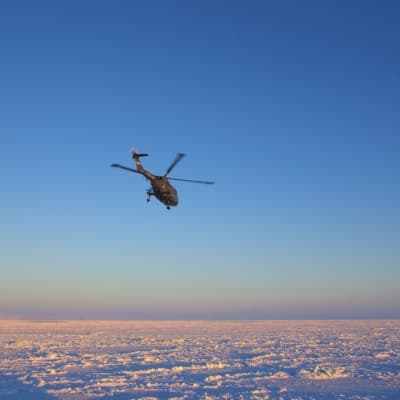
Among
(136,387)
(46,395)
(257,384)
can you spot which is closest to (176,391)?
(136,387)

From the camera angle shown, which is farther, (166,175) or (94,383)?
(94,383)

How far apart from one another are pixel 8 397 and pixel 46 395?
12947 millimetres

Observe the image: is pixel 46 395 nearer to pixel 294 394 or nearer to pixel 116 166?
pixel 294 394

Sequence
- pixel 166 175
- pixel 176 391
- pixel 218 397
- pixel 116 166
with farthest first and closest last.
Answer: pixel 176 391 < pixel 218 397 < pixel 166 175 < pixel 116 166

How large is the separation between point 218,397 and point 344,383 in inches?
2357

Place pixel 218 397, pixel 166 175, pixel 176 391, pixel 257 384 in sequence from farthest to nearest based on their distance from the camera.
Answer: pixel 257 384, pixel 176 391, pixel 218 397, pixel 166 175

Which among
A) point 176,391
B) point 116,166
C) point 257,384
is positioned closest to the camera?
point 116,166

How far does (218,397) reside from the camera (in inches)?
6575

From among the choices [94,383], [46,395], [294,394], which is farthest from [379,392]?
[46,395]

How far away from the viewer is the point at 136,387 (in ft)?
611

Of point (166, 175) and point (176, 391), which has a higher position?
point (166, 175)

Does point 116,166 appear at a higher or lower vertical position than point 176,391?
higher

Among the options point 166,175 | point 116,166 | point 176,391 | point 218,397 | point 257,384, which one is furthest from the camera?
point 257,384

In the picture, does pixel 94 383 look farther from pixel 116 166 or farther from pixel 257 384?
pixel 116 166
